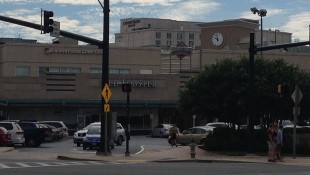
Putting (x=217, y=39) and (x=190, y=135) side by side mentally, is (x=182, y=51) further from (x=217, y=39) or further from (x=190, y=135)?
(x=190, y=135)

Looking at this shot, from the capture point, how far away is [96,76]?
229ft

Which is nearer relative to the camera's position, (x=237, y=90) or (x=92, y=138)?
(x=237, y=90)

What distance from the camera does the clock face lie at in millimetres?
97188

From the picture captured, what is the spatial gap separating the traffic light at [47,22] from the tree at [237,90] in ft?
33.6

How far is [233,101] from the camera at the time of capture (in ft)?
116

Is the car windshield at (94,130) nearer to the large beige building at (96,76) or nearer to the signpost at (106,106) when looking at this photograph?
the signpost at (106,106)

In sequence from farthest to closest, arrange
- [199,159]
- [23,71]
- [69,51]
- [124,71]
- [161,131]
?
[124,71], [69,51], [23,71], [161,131], [199,159]

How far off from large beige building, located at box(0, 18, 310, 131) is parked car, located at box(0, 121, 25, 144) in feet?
72.5

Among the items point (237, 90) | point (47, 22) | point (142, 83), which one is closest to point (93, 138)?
point (237, 90)

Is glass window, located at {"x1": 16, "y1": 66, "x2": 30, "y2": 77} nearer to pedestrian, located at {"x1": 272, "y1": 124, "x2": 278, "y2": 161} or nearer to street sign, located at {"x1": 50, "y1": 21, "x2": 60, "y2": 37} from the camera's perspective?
street sign, located at {"x1": 50, "y1": 21, "x2": 60, "y2": 37}

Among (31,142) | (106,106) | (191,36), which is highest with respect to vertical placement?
(191,36)

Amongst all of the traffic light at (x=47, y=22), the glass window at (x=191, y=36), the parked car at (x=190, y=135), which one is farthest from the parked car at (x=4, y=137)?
the glass window at (x=191, y=36)

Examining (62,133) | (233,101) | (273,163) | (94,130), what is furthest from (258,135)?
(62,133)

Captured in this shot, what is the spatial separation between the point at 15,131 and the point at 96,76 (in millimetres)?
28607
